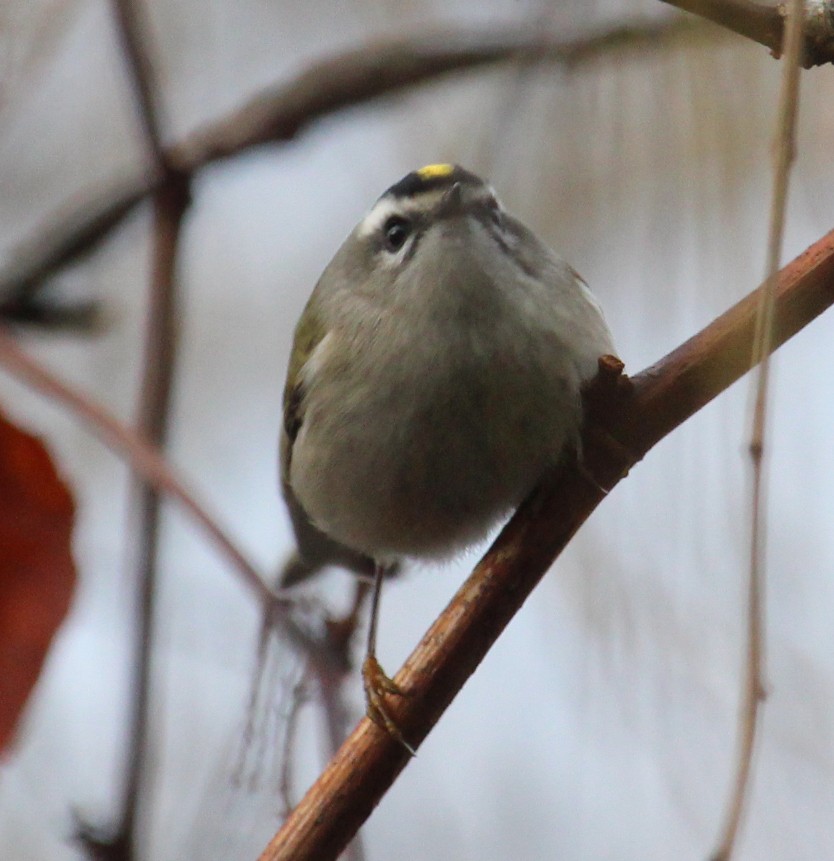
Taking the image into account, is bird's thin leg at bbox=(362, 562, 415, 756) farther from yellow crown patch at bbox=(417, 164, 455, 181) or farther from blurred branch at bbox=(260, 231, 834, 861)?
yellow crown patch at bbox=(417, 164, 455, 181)

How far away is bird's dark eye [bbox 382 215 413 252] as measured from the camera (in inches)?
73.0

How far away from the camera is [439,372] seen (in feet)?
5.52

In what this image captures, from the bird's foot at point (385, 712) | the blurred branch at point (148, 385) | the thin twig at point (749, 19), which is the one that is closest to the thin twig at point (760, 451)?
the thin twig at point (749, 19)

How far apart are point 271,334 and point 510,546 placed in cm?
240

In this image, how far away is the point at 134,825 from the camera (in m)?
1.53

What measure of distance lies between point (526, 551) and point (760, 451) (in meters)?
0.48

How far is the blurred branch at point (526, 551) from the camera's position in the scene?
1.21m

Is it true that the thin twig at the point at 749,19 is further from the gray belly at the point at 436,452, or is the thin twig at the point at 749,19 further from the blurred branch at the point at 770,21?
the gray belly at the point at 436,452

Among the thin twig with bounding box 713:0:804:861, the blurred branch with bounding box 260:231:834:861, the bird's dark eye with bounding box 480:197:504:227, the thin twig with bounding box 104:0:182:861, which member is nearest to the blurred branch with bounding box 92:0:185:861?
the thin twig with bounding box 104:0:182:861

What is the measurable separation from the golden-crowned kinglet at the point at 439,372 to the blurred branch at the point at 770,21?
61 cm

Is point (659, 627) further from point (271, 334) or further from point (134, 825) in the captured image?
point (271, 334)

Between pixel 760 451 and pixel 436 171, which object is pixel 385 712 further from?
pixel 436 171

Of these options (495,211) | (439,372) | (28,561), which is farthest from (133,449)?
(495,211)

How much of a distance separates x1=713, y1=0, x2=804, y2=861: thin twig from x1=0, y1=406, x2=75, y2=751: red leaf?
68cm
